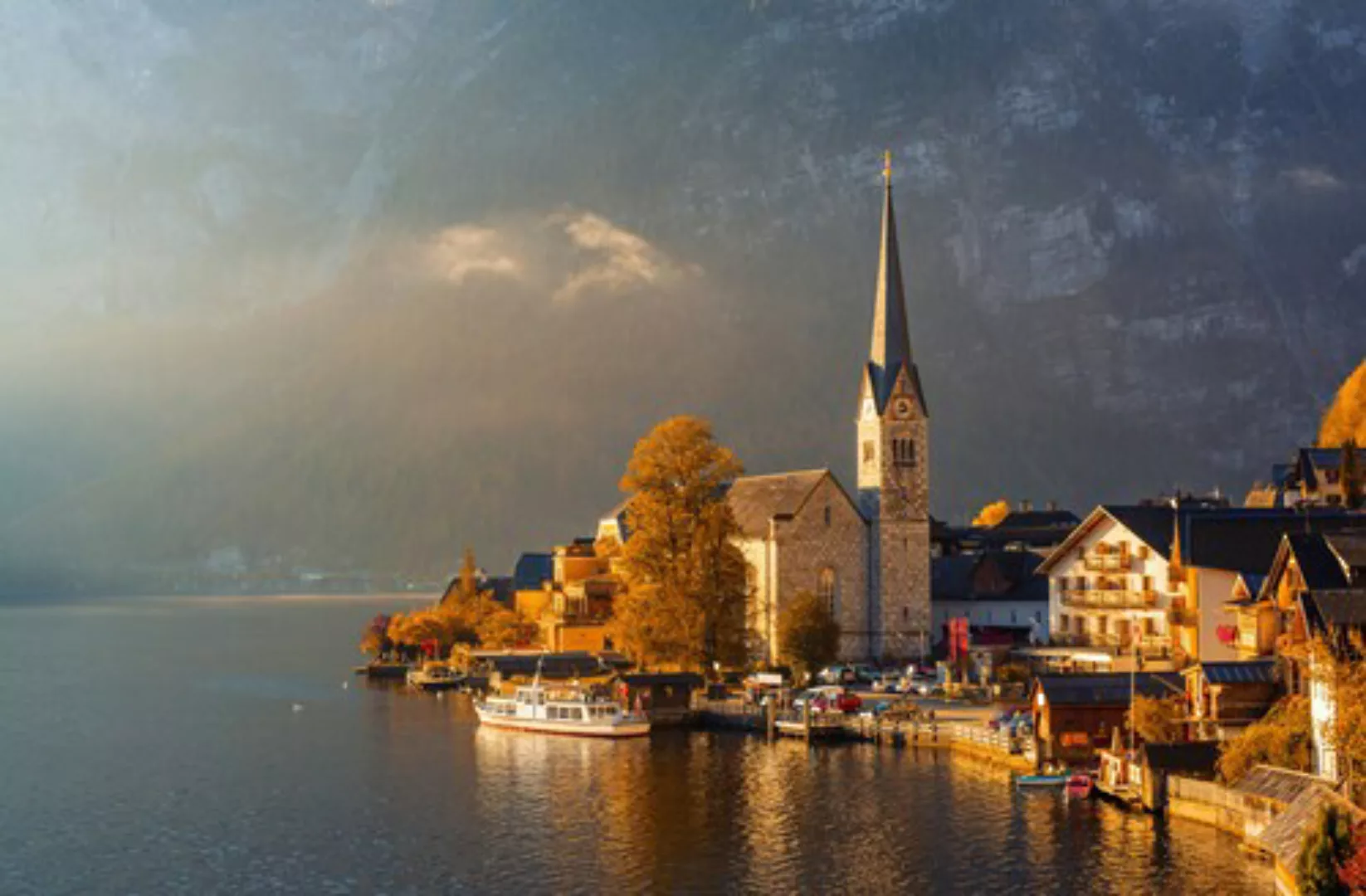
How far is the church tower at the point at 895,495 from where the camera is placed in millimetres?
113562

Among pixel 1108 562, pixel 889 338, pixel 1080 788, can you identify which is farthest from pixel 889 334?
pixel 1080 788

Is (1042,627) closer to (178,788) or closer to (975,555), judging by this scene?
(975,555)

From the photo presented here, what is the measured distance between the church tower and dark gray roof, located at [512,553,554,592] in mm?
52538

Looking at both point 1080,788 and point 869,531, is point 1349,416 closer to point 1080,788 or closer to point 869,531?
point 869,531

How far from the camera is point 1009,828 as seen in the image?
192 feet

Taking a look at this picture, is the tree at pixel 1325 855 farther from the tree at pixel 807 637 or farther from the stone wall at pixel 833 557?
the stone wall at pixel 833 557

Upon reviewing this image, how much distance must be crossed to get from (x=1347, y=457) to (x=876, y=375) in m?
35.9

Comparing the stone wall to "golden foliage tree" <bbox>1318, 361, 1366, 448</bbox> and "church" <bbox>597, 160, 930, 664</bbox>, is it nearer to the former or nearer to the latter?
"church" <bbox>597, 160, 930, 664</bbox>

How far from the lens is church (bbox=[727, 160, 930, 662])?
110 metres

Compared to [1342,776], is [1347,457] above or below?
above

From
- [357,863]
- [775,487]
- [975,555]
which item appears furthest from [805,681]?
[357,863]

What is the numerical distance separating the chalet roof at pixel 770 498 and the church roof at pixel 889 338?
328 inches

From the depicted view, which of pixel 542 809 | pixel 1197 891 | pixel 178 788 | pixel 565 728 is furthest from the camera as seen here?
pixel 565 728

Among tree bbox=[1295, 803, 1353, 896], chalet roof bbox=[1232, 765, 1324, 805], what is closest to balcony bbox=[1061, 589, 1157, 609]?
chalet roof bbox=[1232, 765, 1324, 805]
